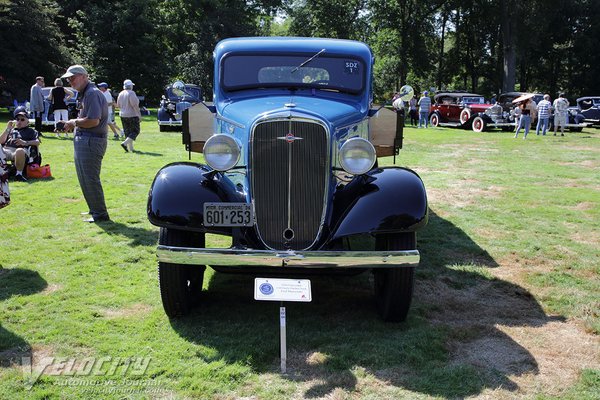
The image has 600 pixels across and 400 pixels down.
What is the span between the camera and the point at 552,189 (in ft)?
31.0

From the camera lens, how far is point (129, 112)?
12961mm

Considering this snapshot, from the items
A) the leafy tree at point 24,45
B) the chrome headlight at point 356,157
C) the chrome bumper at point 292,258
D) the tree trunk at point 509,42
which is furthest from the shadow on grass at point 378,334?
the tree trunk at point 509,42

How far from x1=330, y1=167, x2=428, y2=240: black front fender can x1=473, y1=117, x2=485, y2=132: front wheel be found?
64.9 ft

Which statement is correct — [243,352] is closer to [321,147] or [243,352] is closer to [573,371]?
[321,147]

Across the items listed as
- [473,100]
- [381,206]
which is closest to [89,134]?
[381,206]

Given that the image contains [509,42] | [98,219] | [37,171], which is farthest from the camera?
[509,42]

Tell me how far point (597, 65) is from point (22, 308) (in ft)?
145

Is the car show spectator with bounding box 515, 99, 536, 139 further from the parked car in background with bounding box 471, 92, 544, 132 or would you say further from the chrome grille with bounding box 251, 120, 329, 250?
the chrome grille with bounding box 251, 120, 329, 250

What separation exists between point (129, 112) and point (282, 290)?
414 inches

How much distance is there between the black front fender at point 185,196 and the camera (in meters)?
3.98

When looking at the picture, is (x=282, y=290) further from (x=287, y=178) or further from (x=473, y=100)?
(x=473, y=100)

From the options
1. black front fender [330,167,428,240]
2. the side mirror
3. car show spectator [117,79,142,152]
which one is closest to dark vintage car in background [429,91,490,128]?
car show spectator [117,79,142,152]

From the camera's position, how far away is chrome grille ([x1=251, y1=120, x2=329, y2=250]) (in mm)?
4051

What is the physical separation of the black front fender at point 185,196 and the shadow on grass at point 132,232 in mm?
1997
